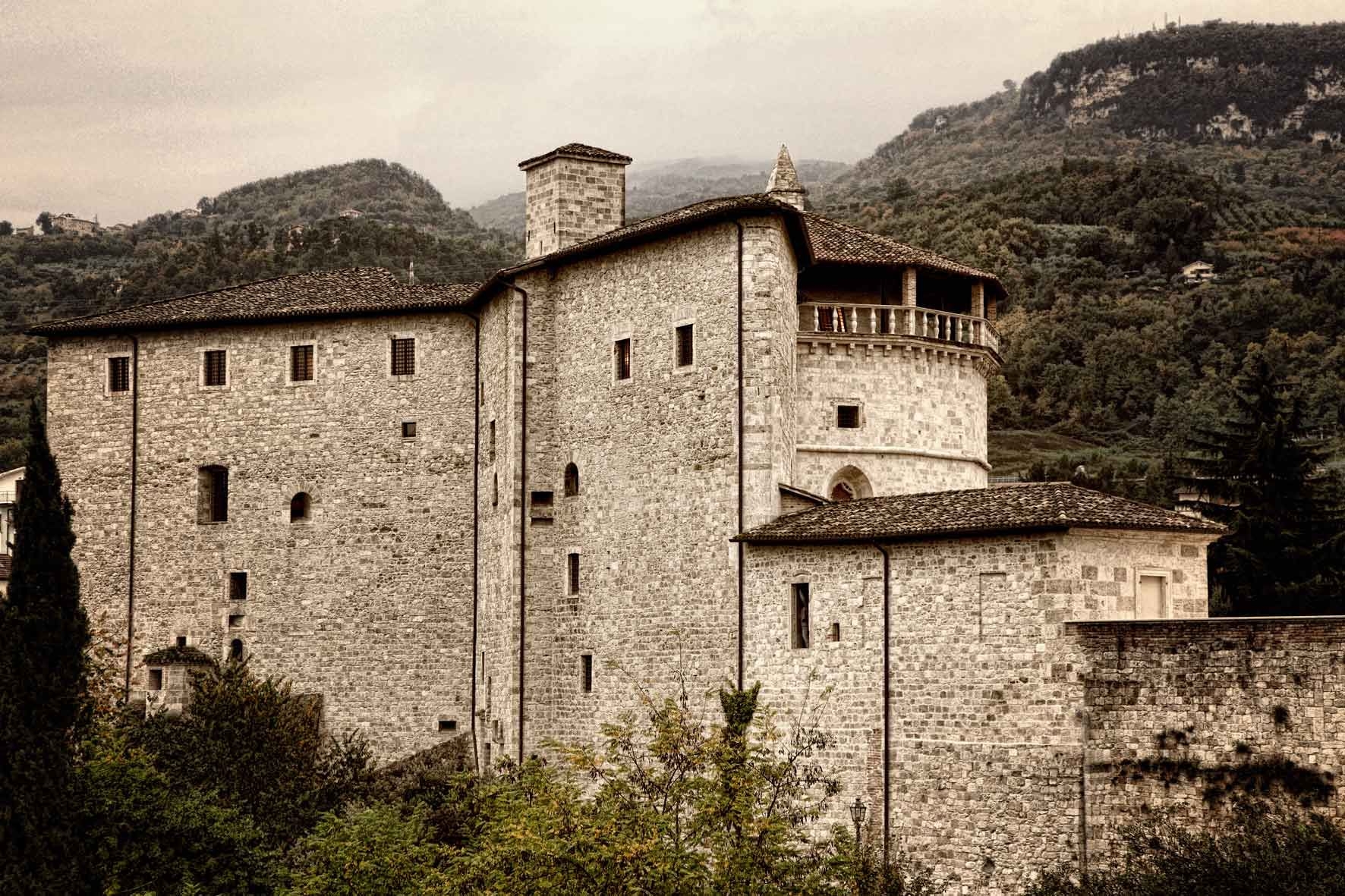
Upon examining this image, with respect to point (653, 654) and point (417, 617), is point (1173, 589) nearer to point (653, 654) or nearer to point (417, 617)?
point (653, 654)

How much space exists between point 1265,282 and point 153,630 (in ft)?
189

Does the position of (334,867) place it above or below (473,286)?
below

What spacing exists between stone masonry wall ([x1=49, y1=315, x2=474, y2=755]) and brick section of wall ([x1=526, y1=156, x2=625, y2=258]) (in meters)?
2.76

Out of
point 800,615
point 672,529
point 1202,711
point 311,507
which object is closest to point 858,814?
point 800,615

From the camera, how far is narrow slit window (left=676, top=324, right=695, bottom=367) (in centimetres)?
3158

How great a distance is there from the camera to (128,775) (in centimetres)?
3222

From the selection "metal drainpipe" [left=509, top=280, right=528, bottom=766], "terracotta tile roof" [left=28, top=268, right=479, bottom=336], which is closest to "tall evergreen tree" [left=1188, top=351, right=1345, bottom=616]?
"metal drainpipe" [left=509, top=280, right=528, bottom=766]

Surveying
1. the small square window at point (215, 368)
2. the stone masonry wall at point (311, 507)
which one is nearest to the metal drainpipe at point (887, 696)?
the stone masonry wall at point (311, 507)

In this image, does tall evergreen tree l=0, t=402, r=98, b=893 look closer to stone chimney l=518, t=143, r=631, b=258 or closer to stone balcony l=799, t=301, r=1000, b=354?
stone chimney l=518, t=143, r=631, b=258

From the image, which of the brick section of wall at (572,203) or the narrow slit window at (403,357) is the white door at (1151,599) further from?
the narrow slit window at (403,357)

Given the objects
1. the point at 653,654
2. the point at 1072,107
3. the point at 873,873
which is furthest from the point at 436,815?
the point at 1072,107

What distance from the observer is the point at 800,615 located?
94.8 feet

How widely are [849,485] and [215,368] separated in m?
14.7

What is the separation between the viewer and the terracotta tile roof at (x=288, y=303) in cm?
3916
